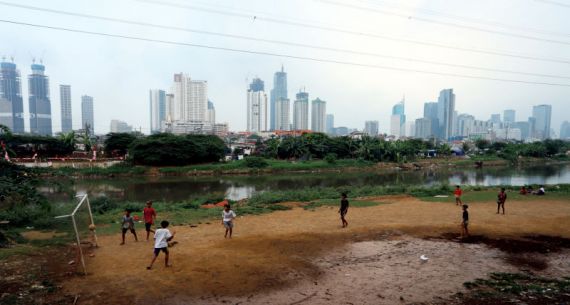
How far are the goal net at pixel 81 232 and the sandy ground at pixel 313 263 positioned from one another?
1.21 feet

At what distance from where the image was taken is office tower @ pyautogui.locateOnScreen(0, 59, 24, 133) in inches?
7072

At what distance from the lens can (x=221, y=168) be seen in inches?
2335

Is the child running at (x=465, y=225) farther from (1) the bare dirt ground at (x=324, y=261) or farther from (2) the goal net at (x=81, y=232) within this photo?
(2) the goal net at (x=81, y=232)

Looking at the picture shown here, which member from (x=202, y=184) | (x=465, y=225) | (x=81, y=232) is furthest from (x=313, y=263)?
(x=202, y=184)

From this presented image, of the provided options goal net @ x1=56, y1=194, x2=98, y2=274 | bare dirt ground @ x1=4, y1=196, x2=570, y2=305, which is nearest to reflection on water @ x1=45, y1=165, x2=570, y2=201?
goal net @ x1=56, y1=194, x2=98, y2=274

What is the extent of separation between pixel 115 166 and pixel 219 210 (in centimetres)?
4435

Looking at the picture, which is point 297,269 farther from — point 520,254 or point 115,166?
point 115,166

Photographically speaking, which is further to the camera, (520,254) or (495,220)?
(495,220)

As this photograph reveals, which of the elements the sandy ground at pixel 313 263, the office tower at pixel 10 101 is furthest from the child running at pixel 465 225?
the office tower at pixel 10 101

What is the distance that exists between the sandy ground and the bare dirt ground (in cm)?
3

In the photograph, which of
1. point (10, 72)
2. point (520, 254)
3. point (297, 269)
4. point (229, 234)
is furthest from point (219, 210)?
point (10, 72)

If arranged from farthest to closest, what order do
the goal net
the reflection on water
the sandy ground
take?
the reflection on water
the goal net
the sandy ground

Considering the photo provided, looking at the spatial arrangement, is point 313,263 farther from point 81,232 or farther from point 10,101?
point 10,101

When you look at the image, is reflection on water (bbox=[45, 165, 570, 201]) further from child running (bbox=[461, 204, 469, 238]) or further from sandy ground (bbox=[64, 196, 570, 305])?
child running (bbox=[461, 204, 469, 238])
